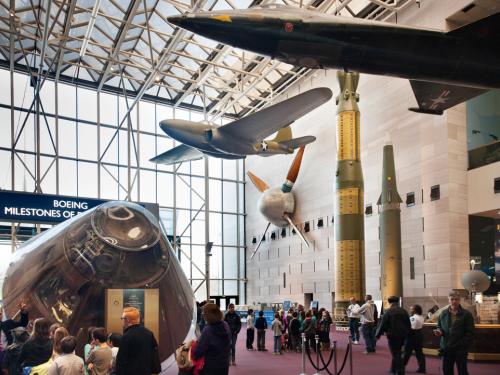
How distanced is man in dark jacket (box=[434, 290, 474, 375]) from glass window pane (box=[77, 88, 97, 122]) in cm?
2824

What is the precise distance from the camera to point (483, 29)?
7.12 meters

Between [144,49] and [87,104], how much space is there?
200 inches

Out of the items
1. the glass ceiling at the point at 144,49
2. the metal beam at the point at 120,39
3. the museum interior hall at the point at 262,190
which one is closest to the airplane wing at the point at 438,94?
the museum interior hall at the point at 262,190

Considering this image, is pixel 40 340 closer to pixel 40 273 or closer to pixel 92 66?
pixel 40 273

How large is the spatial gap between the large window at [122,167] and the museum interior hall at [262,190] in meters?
0.13

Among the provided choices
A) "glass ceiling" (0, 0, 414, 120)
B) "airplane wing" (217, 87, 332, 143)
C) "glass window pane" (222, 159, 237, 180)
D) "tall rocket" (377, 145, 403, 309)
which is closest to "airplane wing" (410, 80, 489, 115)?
"airplane wing" (217, 87, 332, 143)

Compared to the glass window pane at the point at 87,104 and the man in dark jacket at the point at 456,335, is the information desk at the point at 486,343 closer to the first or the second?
the man in dark jacket at the point at 456,335

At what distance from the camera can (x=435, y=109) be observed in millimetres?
9195

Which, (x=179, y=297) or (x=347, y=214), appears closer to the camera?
(x=179, y=297)

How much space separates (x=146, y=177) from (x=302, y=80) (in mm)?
11793

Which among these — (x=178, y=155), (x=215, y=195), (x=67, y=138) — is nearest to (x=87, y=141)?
(x=67, y=138)

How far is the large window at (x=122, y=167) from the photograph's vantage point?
1130 inches

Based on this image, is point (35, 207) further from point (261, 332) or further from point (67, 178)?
point (67, 178)

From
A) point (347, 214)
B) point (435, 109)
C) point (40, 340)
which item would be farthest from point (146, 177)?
point (40, 340)
